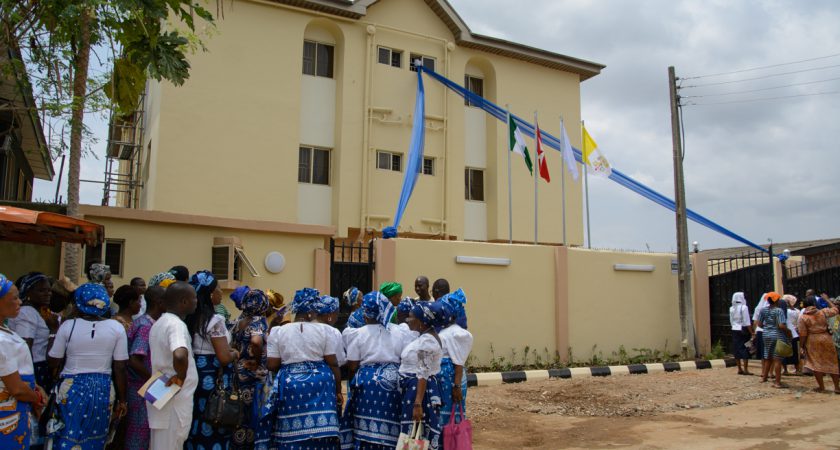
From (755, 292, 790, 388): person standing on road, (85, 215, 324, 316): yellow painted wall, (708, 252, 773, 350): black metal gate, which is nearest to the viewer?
(85, 215, 324, 316): yellow painted wall

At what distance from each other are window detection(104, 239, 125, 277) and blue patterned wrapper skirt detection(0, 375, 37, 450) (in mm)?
6966

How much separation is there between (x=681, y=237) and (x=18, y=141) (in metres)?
15.3

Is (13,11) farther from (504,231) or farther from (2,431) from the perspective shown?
(504,231)

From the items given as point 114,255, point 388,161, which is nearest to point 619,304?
point 388,161

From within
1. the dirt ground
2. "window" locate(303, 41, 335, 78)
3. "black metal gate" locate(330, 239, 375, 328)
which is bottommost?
the dirt ground

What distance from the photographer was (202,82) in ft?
52.4

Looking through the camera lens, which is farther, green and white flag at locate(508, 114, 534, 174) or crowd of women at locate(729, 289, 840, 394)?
green and white flag at locate(508, 114, 534, 174)

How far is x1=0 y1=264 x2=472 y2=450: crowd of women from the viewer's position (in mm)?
4680

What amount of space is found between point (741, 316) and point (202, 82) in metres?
12.6

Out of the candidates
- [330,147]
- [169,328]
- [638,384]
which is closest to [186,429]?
[169,328]

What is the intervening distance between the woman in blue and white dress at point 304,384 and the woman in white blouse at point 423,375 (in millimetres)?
521

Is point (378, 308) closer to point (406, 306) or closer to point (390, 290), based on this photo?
point (406, 306)

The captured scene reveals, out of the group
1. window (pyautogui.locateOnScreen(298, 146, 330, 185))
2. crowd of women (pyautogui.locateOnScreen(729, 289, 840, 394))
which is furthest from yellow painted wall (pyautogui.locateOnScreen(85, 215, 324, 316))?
crowd of women (pyautogui.locateOnScreen(729, 289, 840, 394))

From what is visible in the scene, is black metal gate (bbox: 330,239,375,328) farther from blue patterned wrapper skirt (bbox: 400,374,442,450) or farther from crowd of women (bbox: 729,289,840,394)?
blue patterned wrapper skirt (bbox: 400,374,442,450)
